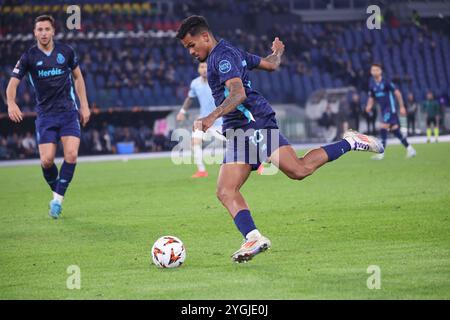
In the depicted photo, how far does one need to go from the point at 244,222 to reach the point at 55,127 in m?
5.60

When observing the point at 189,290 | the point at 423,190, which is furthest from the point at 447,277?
the point at 423,190

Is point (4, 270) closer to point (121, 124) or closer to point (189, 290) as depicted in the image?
point (189, 290)

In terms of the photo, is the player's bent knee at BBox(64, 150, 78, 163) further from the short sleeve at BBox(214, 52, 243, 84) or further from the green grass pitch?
the short sleeve at BBox(214, 52, 243, 84)

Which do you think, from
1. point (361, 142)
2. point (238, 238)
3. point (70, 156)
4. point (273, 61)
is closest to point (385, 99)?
point (70, 156)

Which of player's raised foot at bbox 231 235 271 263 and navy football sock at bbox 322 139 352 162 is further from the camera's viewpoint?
navy football sock at bbox 322 139 352 162

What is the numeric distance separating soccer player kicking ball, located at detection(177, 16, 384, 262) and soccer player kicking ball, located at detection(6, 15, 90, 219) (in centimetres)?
491

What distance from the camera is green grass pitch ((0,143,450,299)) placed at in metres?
7.81

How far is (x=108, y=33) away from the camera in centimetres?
4106

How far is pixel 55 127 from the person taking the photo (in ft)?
45.4

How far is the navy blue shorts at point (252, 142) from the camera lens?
9227mm

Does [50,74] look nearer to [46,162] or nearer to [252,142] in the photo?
[46,162]

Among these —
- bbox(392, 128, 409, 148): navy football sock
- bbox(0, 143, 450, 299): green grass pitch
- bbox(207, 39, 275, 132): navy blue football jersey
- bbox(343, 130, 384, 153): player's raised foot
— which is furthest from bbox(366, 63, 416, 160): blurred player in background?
bbox(207, 39, 275, 132): navy blue football jersey

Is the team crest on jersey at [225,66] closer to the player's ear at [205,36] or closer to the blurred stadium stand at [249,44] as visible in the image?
the player's ear at [205,36]

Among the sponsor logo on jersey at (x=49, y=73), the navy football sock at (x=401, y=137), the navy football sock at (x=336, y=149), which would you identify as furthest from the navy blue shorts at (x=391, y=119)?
the navy football sock at (x=336, y=149)
